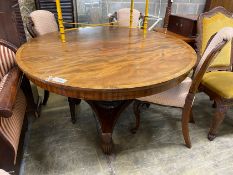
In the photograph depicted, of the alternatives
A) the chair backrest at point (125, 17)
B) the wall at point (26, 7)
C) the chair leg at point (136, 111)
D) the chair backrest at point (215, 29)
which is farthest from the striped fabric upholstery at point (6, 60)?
the chair backrest at point (215, 29)

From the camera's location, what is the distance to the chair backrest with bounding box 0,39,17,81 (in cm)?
129

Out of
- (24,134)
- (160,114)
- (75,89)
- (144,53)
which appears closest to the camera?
(75,89)

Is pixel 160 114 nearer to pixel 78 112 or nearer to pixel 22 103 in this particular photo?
pixel 78 112

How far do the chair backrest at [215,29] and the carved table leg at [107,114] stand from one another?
996 millimetres

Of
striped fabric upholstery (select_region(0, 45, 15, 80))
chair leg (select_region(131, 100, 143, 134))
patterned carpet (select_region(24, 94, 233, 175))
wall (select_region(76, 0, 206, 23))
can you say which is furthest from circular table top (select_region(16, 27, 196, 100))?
wall (select_region(76, 0, 206, 23))

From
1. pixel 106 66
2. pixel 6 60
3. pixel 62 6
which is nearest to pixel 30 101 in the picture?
pixel 6 60

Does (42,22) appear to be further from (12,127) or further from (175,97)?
(175,97)

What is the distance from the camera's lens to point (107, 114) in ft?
4.49

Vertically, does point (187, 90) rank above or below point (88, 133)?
above

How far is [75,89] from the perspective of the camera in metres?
0.89

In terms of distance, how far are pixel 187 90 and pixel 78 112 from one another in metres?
1.11

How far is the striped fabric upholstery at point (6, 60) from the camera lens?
50.6 inches

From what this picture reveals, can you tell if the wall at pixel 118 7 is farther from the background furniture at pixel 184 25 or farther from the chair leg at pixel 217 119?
the chair leg at pixel 217 119

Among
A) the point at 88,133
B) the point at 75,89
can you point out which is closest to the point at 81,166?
the point at 88,133
